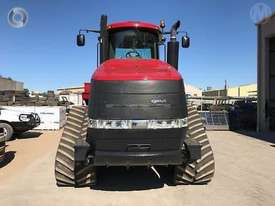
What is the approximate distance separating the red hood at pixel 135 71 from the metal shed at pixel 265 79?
18.4 meters

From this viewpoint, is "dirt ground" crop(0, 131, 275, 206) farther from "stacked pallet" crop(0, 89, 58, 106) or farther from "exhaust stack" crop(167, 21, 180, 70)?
"stacked pallet" crop(0, 89, 58, 106)

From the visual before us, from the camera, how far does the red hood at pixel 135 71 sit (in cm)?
755

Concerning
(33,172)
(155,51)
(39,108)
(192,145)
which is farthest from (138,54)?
(39,108)

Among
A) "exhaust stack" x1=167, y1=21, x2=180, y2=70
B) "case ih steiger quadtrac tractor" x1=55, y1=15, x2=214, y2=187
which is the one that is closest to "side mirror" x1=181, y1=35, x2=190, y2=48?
"exhaust stack" x1=167, y1=21, x2=180, y2=70

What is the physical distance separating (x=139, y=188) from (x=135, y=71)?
2.34 metres

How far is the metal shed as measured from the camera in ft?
84.4

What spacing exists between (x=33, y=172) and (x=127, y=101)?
4365mm

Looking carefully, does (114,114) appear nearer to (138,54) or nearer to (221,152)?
(138,54)

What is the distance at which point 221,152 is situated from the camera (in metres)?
15.0

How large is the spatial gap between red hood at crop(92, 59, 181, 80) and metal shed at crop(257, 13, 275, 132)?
18389 mm

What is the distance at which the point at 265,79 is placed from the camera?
2603cm

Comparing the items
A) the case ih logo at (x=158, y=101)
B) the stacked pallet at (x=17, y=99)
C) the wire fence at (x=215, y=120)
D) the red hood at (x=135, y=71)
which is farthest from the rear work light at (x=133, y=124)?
the stacked pallet at (x=17, y=99)

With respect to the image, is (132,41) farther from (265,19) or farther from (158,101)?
(265,19)

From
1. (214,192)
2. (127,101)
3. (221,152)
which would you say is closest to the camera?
(127,101)
